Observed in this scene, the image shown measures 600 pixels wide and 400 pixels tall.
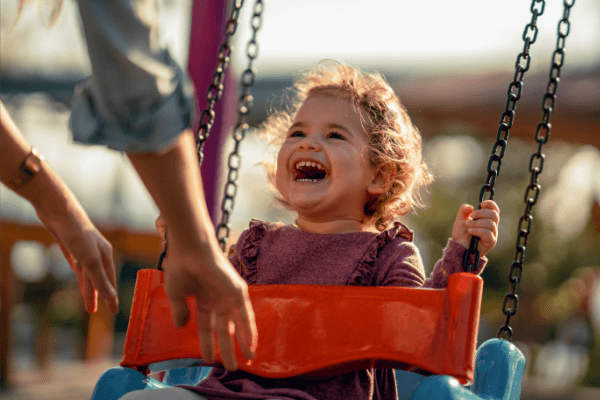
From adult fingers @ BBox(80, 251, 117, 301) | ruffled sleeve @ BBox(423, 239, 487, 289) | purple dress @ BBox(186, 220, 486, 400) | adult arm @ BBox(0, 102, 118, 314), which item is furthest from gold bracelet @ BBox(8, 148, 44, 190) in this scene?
ruffled sleeve @ BBox(423, 239, 487, 289)

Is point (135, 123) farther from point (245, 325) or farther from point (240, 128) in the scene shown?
point (240, 128)

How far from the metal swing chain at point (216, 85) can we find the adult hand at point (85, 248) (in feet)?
1.37

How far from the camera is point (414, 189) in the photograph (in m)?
1.57

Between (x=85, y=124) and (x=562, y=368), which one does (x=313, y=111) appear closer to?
(x=85, y=124)

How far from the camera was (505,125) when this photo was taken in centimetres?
118

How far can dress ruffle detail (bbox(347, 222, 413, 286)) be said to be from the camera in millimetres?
1251

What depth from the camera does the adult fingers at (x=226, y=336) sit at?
2.27ft

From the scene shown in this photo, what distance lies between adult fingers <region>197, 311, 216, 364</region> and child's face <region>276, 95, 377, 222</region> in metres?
0.64

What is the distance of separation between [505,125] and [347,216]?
0.37 metres

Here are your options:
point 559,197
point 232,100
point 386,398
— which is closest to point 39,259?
point 232,100

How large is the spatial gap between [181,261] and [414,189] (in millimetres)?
994

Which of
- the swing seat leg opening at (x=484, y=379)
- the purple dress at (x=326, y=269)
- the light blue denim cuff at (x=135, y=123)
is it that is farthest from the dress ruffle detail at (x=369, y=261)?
the light blue denim cuff at (x=135, y=123)

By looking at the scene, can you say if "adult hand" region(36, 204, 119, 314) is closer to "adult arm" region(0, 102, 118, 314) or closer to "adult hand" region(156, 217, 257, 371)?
"adult arm" region(0, 102, 118, 314)

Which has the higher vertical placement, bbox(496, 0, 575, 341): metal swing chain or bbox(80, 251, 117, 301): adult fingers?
bbox(496, 0, 575, 341): metal swing chain
